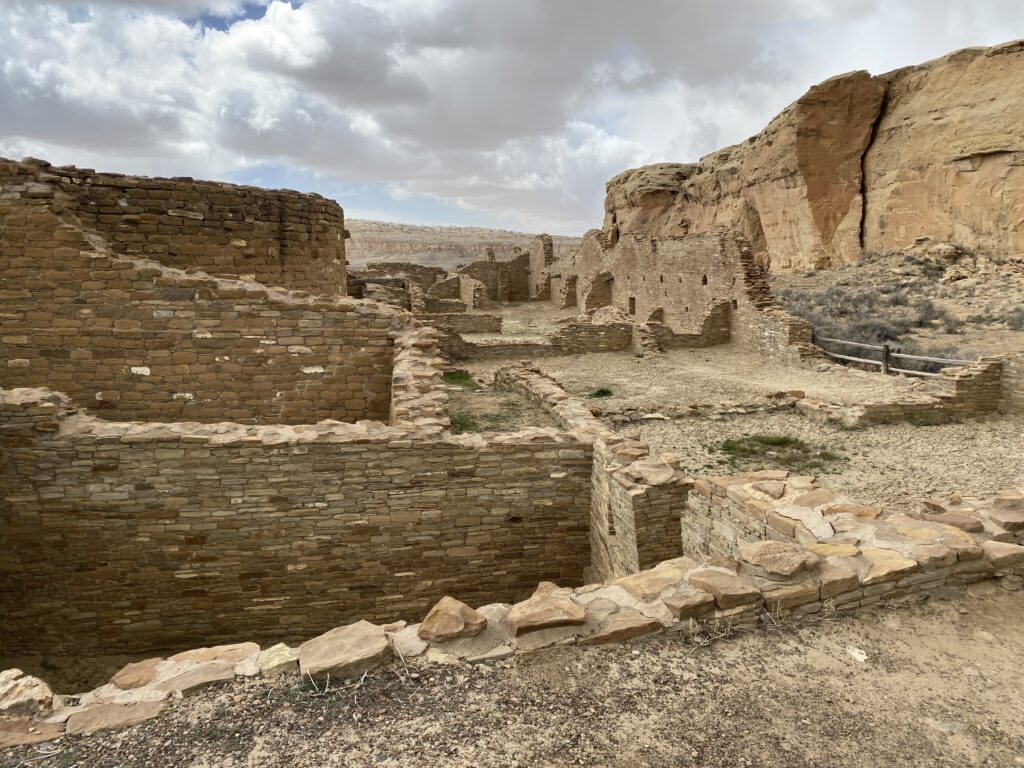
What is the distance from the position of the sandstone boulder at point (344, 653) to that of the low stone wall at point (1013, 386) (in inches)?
437

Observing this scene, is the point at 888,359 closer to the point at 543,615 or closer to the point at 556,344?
the point at 556,344

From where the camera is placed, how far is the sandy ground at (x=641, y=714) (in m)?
2.01

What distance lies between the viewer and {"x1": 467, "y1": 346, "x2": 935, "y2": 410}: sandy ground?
1102 centimetres

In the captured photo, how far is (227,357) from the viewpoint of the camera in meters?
6.90

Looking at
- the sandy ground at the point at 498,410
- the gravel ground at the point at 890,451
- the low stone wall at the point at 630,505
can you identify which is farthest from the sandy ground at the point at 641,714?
the sandy ground at the point at 498,410

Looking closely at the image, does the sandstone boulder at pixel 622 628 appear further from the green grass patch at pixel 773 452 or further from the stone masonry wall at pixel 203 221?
the stone masonry wall at pixel 203 221

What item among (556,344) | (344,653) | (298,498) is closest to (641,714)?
(344,653)

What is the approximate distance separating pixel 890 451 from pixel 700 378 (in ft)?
18.0

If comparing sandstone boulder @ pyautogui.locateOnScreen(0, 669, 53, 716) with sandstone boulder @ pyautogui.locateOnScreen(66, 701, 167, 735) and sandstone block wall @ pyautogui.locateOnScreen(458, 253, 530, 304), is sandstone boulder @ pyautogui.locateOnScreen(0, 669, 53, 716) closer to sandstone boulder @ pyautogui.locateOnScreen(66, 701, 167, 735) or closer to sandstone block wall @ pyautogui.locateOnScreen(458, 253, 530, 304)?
sandstone boulder @ pyautogui.locateOnScreen(66, 701, 167, 735)

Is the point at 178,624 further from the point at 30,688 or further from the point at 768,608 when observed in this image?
the point at 768,608

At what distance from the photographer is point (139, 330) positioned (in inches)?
264

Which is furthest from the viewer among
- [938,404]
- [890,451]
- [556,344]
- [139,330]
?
[556,344]

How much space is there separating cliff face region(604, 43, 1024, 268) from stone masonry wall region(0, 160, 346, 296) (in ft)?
72.3

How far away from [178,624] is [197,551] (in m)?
0.68
